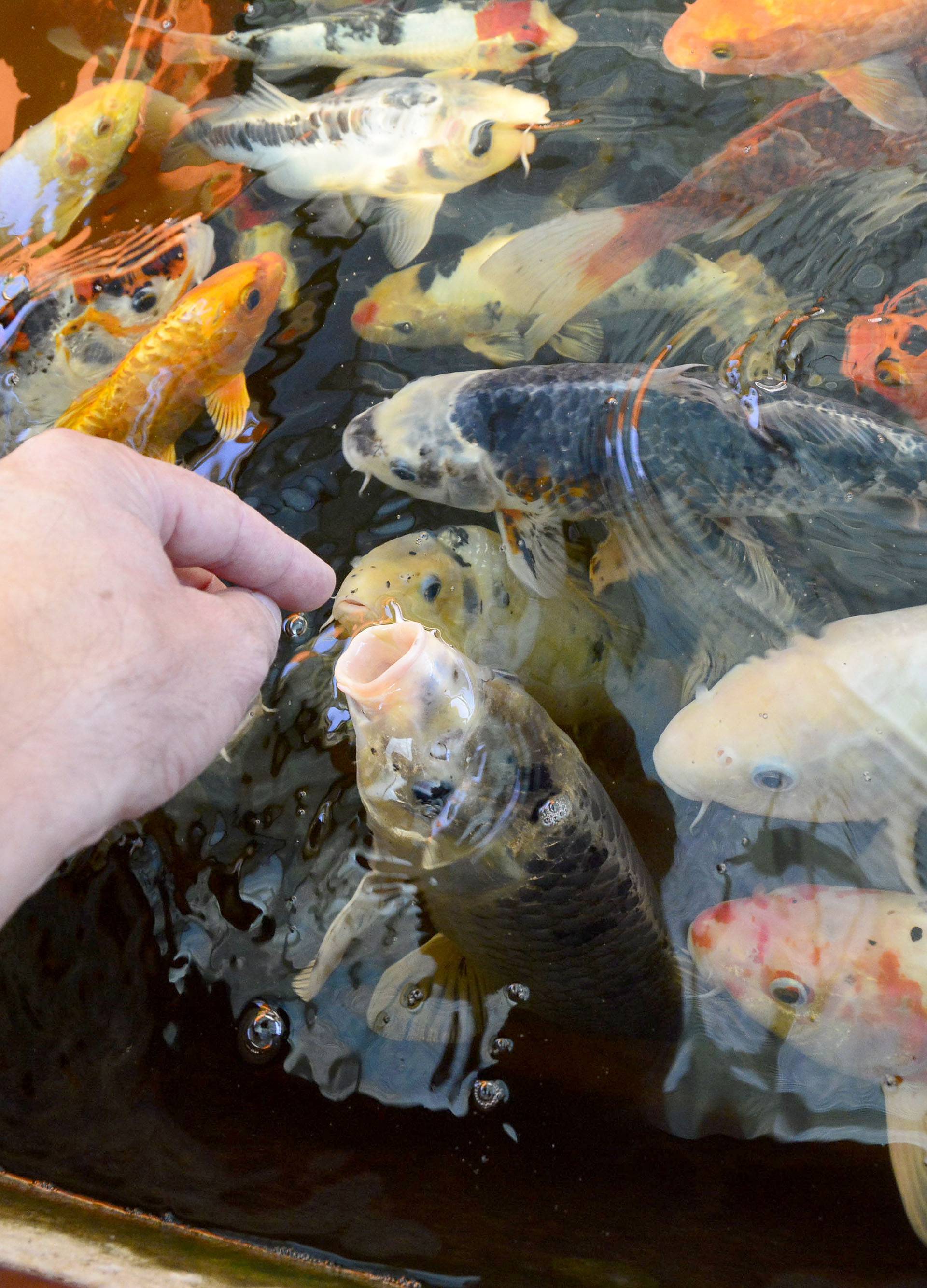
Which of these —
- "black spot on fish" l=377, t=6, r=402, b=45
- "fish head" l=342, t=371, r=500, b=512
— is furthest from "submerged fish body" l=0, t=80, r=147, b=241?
"fish head" l=342, t=371, r=500, b=512

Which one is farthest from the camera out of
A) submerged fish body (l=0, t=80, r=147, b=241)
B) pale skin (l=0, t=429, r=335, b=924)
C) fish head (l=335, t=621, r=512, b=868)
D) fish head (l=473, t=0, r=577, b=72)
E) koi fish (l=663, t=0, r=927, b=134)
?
fish head (l=473, t=0, r=577, b=72)

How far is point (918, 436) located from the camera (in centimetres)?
236

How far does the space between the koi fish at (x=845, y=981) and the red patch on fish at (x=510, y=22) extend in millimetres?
3301

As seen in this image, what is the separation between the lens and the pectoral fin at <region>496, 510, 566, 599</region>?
2443 millimetres

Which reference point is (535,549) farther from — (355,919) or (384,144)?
(384,144)

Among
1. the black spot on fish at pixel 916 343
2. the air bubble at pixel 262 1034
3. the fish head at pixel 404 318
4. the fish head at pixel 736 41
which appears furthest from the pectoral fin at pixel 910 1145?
the fish head at pixel 736 41

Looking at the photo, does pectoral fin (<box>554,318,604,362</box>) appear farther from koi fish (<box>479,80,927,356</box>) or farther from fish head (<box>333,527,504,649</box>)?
fish head (<box>333,527,504,649</box>)

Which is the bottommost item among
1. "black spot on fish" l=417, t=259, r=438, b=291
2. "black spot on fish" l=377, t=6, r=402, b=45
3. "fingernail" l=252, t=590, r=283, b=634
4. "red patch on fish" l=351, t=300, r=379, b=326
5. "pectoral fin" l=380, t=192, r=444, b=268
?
"red patch on fish" l=351, t=300, r=379, b=326

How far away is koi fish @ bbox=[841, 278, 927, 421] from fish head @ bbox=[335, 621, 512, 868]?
1.63 m

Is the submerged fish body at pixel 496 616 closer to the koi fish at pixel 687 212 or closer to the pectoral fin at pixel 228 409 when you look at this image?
the pectoral fin at pixel 228 409

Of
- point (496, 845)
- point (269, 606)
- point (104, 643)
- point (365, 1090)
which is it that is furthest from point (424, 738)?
point (365, 1090)

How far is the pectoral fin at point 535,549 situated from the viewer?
2443mm

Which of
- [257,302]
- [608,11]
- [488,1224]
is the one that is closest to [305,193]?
[257,302]

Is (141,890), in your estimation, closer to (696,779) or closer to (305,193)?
(696,779)
